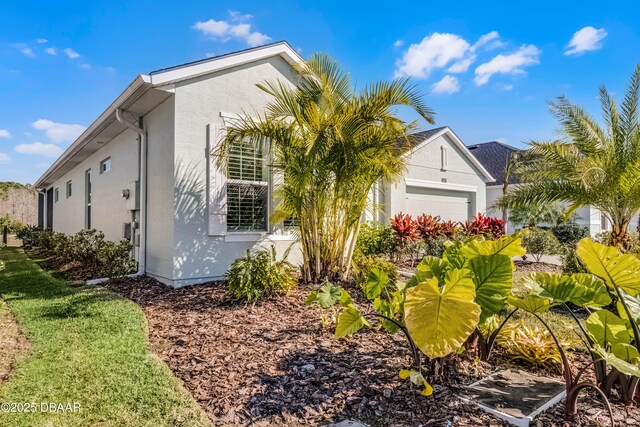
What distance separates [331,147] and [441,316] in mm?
4204

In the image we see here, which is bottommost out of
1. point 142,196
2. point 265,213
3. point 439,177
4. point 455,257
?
point 455,257

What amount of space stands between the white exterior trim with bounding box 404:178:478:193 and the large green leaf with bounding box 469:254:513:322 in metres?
9.12

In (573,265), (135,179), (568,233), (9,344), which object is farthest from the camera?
(568,233)

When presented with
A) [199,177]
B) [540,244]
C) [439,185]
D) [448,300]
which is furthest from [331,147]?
[540,244]

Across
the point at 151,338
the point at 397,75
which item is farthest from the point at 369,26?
the point at 151,338

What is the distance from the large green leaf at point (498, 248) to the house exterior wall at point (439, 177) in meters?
8.00

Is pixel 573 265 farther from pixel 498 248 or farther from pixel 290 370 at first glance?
pixel 290 370

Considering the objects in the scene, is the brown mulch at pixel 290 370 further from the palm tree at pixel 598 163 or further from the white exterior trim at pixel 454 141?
the white exterior trim at pixel 454 141

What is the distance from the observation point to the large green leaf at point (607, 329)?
267cm

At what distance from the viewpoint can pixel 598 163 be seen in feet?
24.5

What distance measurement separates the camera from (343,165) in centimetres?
635

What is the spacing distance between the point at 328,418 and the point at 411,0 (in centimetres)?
806

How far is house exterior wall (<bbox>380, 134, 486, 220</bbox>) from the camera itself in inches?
459

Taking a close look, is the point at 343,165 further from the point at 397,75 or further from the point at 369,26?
the point at 369,26
